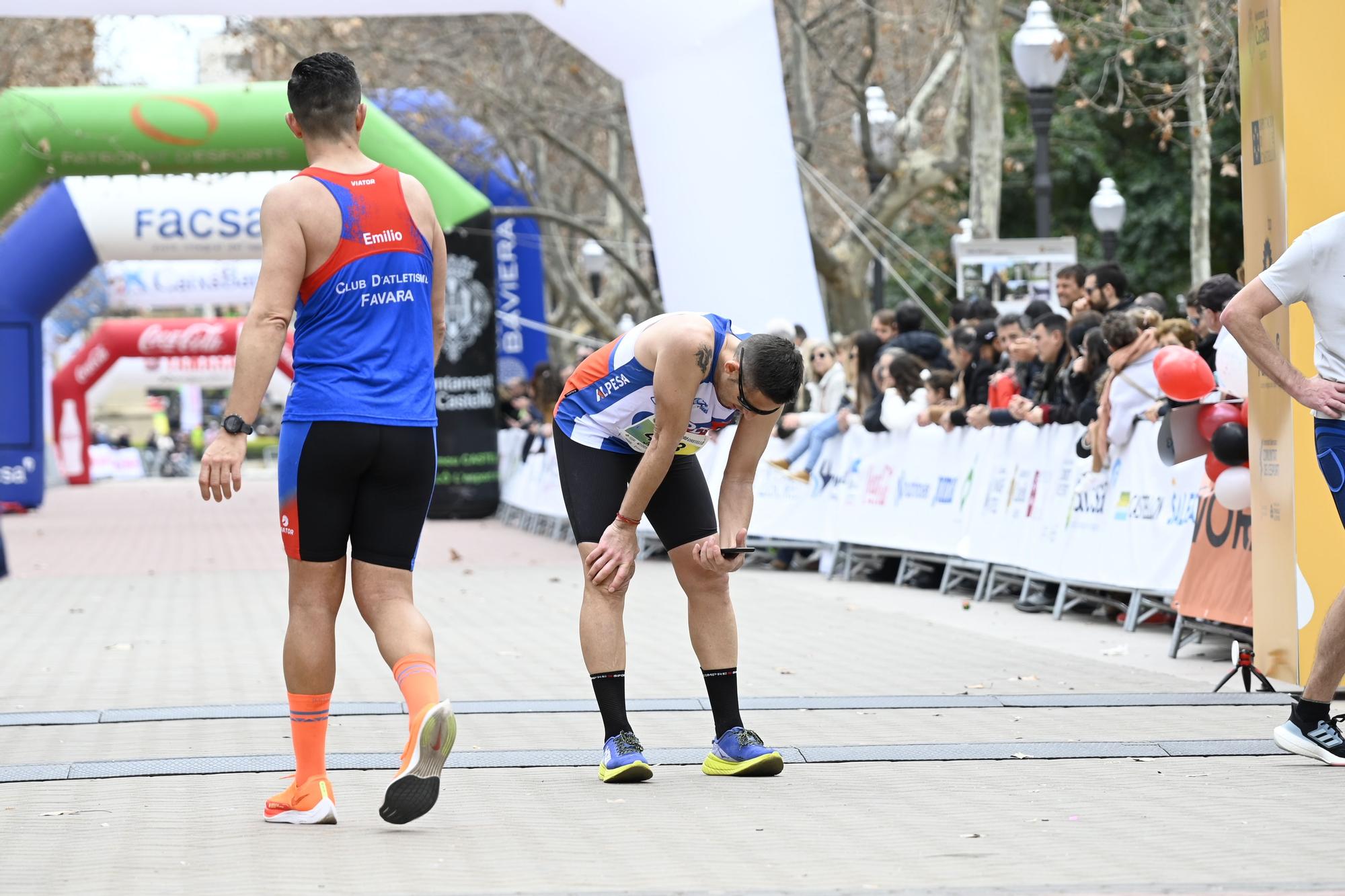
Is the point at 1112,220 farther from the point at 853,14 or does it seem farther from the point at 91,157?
the point at 91,157

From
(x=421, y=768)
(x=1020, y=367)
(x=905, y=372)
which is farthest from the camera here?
(x=905, y=372)

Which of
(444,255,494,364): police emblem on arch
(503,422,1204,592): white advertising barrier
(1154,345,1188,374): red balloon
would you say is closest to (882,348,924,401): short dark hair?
(503,422,1204,592): white advertising barrier

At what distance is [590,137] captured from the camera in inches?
1228

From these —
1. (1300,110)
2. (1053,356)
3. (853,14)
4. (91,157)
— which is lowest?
(1053,356)

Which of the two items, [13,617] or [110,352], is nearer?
[13,617]

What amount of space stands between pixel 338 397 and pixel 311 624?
649 millimetres

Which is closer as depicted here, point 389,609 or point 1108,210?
point 389,609

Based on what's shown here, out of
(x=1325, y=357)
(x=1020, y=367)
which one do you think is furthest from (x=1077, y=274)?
(x=1325, y=357)

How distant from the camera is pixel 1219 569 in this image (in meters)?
8.94

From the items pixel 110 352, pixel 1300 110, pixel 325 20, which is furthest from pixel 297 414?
pixel 110 352

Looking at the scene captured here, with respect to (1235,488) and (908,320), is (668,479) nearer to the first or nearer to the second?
(1235,488)

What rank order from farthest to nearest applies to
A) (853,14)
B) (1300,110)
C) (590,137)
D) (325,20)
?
(590,137)
(325,20)
(853,14)
(1300,110)

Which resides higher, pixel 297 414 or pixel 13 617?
pixel 297 414

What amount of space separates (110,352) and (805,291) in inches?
1242
